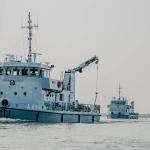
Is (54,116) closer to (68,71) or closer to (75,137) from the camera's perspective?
(68,71)

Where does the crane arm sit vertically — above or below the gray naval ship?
above

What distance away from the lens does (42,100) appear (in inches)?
2591

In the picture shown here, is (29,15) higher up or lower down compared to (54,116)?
higher up

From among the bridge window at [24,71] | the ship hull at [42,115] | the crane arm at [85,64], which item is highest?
the crane arm at [85,64]

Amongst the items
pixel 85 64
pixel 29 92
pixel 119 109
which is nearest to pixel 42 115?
pixel 29 92

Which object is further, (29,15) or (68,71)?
(68,71)

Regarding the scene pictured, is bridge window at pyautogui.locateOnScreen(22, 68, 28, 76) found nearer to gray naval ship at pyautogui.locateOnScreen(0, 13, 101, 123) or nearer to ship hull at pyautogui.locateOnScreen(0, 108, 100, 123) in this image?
gray naval ship at pyautogui.locateOnScreen(0, 13, 101, 123)

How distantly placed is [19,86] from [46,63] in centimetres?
493

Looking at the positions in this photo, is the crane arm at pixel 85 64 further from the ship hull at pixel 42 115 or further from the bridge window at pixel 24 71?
the bridge window at pixel 24 71

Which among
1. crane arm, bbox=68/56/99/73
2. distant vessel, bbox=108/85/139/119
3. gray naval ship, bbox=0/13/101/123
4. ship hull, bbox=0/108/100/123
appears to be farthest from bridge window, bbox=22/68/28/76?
distant vessel, bbox=108/85/139/119

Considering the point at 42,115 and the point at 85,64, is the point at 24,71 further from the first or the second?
the point at 85,64

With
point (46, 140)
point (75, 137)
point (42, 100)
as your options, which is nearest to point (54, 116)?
point (42, 100)

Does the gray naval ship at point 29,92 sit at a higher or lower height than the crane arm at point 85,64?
lower

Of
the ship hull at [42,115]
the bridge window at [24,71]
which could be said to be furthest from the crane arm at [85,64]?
the bridge window at [24,71]
